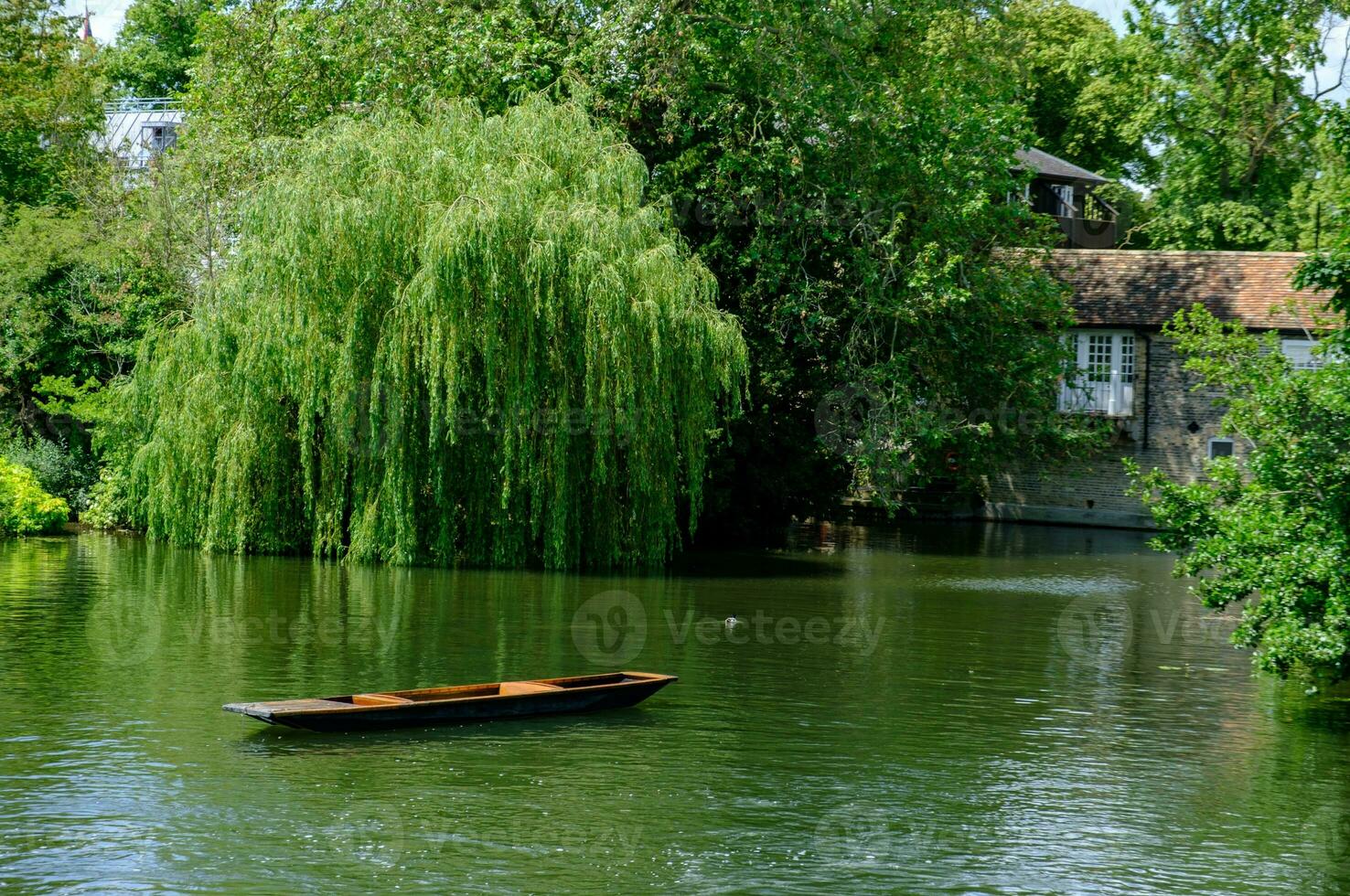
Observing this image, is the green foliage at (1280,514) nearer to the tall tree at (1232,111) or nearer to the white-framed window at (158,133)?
the tall tree at (1232,111)

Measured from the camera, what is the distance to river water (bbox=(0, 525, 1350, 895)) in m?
11.9

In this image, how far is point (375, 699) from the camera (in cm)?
1582

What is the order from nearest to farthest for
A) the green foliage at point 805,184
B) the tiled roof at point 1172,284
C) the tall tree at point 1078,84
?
the green foliage at point 805,184 < the tiled roof at point 1172,284 < the tall tree at point 1078,84

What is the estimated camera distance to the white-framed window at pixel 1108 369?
145 ft

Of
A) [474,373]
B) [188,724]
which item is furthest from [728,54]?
[188,724]

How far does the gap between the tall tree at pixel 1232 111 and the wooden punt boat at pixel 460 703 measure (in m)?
37.8

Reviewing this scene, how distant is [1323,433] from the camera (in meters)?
17.2

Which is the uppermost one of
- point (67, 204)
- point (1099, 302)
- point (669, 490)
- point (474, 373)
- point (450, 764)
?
point (67, 204)

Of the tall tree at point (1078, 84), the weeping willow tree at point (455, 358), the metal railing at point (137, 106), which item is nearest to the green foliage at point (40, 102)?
the metal railing at point (137, 106)

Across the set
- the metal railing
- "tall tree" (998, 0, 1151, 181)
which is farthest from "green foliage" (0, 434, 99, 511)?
"tall tree" (998, 0, 1151, 181)

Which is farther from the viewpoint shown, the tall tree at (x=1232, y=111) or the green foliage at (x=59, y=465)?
the tall tree at (x=1232, y=111)

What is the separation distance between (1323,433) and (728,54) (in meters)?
19.7

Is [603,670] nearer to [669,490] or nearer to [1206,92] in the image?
[669,490]

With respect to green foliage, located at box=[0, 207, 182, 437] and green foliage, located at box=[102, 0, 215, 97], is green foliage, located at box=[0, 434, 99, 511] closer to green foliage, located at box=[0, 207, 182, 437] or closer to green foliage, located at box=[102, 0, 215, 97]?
green foliage, located at box=[0, 207, 182, 437]
